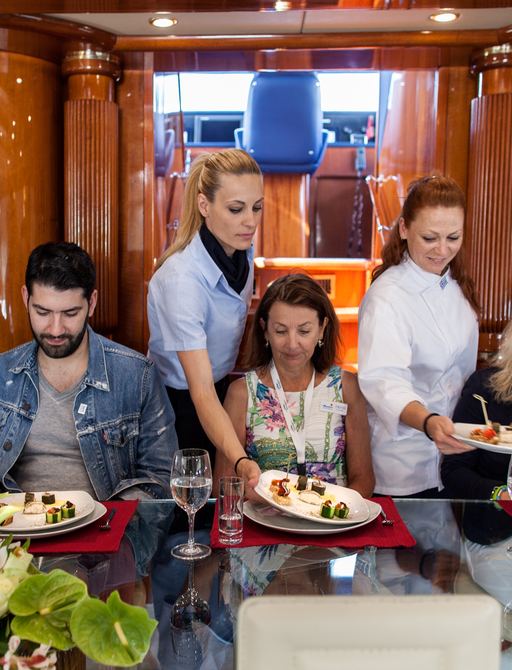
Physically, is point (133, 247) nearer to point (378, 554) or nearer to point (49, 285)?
point (49, 285)

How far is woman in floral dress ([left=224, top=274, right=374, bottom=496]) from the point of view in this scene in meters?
2.12

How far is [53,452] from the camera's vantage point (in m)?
2.01

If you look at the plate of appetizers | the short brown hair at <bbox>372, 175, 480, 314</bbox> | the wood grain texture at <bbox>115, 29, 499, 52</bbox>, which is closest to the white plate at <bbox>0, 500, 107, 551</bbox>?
the plate of appetizers

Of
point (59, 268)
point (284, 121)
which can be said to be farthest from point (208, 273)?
point (284, 121)

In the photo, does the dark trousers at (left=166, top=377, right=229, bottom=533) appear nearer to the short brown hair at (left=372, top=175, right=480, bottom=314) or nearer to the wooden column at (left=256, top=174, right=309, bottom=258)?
the short brown hair at (left=372, top=175, right=480, bottom=314)

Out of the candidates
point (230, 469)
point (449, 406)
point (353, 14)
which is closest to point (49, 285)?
point (230, 469)

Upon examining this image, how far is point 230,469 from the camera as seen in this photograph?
2.09 meters

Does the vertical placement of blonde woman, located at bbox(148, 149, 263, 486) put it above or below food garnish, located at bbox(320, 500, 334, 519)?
above

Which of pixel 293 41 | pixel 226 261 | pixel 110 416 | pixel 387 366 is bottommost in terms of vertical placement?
pixel 110 416

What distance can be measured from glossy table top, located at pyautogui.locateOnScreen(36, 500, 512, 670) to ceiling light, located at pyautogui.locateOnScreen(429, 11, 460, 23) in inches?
80.0

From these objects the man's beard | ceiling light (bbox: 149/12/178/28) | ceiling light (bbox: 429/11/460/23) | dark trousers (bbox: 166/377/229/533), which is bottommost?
dark trousers (bbox: 166/377/229/533)

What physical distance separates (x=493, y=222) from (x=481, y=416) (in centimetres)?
124

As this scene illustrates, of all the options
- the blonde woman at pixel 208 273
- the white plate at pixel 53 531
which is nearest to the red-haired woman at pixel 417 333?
the blonde woman at pixel 208 273

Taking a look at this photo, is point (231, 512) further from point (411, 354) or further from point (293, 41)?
point (293, 41)
